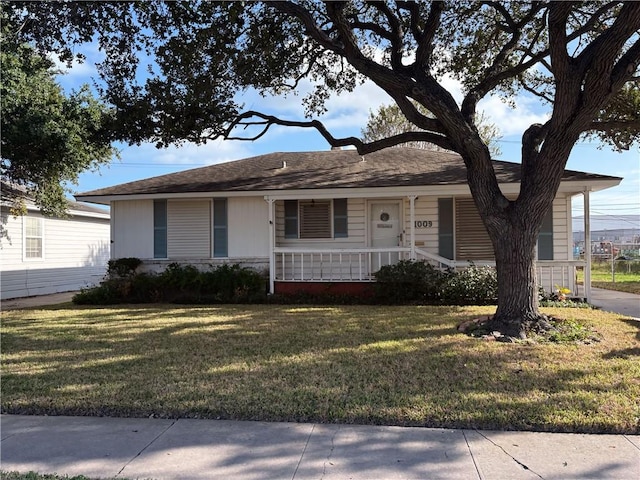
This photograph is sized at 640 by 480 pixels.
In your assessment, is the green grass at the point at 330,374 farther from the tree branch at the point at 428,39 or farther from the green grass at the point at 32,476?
the tree branch at the point at 428,39

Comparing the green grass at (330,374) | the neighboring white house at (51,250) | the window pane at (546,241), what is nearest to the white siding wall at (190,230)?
the green grass at (330,374)

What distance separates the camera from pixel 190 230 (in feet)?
44.9

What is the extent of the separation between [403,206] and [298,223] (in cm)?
Result: 305

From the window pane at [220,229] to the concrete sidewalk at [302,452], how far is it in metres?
9.45

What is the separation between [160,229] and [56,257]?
6.15m

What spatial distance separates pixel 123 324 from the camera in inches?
356

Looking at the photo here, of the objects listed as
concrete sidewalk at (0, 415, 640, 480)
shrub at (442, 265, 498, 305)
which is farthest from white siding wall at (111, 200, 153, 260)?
concrete sidewalk at (0, 415, 640, 480)

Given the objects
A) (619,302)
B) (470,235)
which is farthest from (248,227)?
(619,302)

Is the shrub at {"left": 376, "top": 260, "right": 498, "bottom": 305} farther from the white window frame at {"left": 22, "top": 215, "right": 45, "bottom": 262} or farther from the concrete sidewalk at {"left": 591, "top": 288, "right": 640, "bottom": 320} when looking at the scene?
the white window frame at {"left": 22, "top": 215, "right": 45, "bottom": 262}

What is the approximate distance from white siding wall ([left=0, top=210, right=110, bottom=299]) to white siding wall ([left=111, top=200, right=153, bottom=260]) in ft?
8.04

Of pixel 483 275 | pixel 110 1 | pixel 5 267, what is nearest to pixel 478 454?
pixel 483 275

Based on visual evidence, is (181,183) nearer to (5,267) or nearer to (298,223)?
(298,223)

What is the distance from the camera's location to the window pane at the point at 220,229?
13570 millimetres

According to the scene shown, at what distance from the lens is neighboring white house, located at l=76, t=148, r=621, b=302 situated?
12141 millimetres
